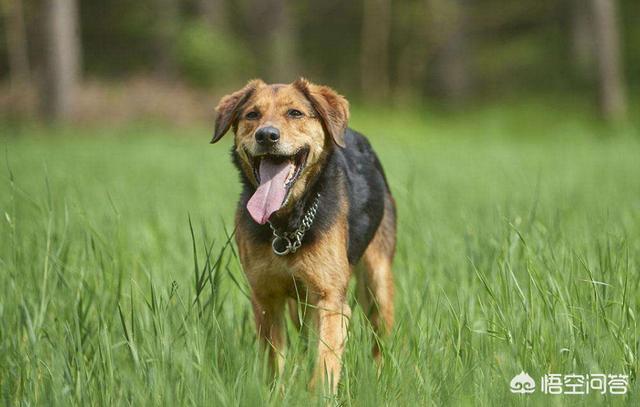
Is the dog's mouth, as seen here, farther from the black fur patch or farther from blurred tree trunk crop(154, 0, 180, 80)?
blurred tree trunk crop(154, 0, 180, 80)

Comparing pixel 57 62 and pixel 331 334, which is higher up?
pixel 57 62

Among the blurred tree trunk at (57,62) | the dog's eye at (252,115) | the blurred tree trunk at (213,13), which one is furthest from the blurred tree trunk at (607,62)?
the dog's eye at (252,115)

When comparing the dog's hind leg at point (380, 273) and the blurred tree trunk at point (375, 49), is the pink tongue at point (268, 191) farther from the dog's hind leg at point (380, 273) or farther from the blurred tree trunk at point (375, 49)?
the blurred tree trunk at point (375, 49)

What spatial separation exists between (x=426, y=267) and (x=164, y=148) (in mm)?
13065

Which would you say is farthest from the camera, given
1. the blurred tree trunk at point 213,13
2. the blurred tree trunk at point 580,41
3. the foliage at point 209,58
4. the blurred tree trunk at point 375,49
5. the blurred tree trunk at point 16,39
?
the blurred tree trunk at point 213,13

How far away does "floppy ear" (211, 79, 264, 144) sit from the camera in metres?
4.01

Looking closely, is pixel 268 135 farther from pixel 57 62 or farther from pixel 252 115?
pixel 57 62

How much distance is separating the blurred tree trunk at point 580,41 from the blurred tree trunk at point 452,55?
3.98 metres

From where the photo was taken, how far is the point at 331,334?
3.50 m

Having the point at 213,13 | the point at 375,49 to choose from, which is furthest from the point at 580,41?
the point at 213,13

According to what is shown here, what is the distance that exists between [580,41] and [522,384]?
2650cm

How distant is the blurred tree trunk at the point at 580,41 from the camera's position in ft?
83.0

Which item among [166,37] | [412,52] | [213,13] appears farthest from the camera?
[213,13]

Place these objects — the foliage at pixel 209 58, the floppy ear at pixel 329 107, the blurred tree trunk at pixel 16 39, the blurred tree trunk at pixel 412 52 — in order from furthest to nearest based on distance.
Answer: the blurred tree trunk at pixel 412 52, the foliage at pixel 209 58, the blurred tree trunk at pixel 16 39, the floppy ear at pixel 329 107
